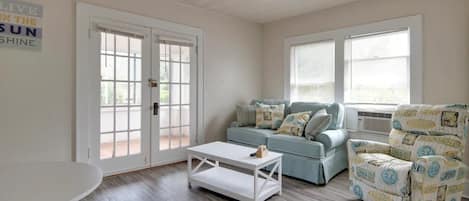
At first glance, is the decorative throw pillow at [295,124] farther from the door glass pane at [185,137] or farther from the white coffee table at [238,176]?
the door glass pane at [185,137]

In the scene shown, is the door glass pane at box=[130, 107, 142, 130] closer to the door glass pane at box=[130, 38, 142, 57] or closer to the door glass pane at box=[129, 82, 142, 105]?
the door glass pane at box=[129, 82, 142, 105]

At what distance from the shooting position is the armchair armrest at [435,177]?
220cm

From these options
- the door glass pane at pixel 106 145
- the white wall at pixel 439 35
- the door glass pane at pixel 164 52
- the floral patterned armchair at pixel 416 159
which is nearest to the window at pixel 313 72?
the white wall at pixel 439 35

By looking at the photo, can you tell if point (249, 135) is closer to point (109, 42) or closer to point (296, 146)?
point (296, 146)

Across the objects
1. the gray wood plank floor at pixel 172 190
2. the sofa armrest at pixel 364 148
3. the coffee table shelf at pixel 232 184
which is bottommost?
the gray wood plank floor at pixel 172 190

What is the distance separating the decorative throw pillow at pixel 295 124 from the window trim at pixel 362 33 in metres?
0.73

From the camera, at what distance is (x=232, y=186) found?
2.79 m

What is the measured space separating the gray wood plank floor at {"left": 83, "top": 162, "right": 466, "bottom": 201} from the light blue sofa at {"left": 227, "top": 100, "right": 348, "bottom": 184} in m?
0.13

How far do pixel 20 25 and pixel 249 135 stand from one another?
2929mm

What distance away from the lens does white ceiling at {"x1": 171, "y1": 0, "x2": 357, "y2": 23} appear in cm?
388

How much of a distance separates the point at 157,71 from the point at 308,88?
96.8 inches

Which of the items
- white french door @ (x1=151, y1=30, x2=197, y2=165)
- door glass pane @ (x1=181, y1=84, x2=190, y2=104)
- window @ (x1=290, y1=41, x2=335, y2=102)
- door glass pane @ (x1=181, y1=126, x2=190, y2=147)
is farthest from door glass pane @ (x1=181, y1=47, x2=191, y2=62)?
window @ (x1=290, y1=41, x2=335, y2=102)

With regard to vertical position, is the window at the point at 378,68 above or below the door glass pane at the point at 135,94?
above

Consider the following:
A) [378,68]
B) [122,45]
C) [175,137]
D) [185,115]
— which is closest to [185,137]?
[175,137]
